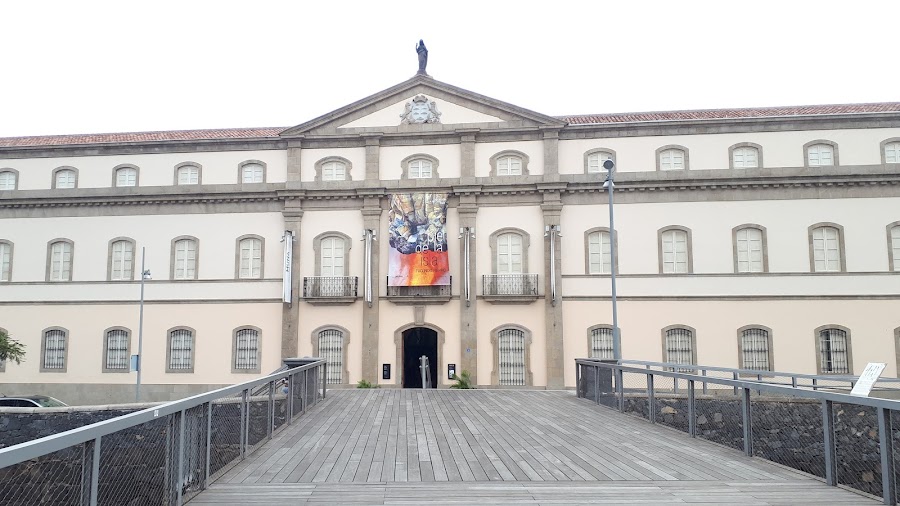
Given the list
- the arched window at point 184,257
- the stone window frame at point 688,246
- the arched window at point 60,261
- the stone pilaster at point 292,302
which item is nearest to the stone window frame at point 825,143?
the stone window frame at point 688,246

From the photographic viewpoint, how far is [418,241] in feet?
86.4

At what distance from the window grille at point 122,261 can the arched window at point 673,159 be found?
21200 mm

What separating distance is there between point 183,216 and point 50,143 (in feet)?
22.1

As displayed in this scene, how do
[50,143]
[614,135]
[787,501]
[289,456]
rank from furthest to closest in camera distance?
1. [50,143]
2. [614,135]
3. [289,456]
4. [787,501]

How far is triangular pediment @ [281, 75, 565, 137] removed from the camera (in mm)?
27125

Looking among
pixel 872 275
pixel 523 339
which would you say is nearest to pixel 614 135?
pixel 523 339

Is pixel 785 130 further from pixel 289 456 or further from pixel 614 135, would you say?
pixel 289 456

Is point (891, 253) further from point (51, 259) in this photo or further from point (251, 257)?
point (51, 259)

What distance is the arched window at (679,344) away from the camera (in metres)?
25.5

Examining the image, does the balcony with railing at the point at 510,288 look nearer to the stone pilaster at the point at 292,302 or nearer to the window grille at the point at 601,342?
the window grille at the point at 601,342

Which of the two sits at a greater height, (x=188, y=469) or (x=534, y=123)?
(x=534, y=123)

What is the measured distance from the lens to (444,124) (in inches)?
1077

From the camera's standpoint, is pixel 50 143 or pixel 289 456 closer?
pixel 289 456

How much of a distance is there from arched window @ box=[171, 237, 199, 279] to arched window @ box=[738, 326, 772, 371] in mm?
21036
